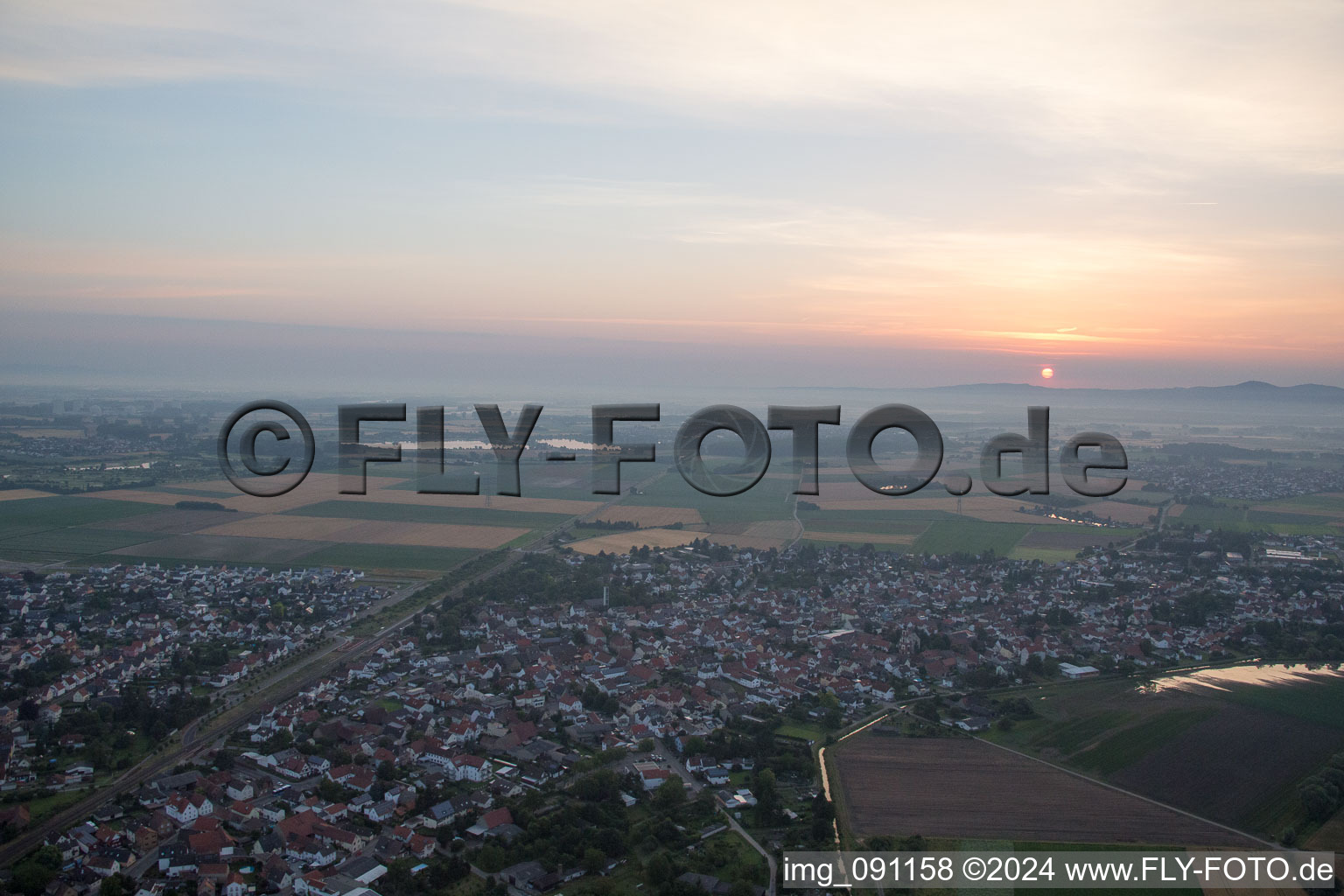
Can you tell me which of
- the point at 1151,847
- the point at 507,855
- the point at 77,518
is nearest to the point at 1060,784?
the point at 1151,847

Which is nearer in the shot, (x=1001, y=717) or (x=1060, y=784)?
(x=1060, y=784)

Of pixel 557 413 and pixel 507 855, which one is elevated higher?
pixel 557 413

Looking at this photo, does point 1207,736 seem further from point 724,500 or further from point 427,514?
point 427,514

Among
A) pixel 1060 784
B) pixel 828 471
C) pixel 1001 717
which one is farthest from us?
pixel 828 471

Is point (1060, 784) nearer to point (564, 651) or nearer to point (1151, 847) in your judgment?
point (1151, 847)

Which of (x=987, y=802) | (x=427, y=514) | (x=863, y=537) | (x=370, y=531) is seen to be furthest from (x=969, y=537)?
(x=370, y=531)

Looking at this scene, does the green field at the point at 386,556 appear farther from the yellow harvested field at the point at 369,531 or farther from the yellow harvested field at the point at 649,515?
the yellow harvested field at the point at 649,515

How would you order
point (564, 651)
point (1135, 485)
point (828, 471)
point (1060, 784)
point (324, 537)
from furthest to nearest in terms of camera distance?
point (828, 471) < point (1135, 485) < point (324, 537) < point (564, 651) < point (1060, 784)
